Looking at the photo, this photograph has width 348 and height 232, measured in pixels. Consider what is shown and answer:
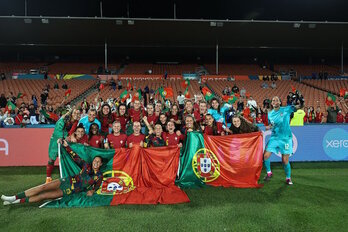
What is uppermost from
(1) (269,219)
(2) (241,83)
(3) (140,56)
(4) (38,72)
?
(3) (140,56)

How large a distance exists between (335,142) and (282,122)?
3359 millimetres

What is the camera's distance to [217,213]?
4.38 metres

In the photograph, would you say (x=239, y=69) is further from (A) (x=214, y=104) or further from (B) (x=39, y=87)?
(A) (x=214, y=104)

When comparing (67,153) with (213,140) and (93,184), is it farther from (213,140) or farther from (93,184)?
(213,140)

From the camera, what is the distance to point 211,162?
6082 mm

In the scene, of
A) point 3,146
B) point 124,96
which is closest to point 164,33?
point 124,96

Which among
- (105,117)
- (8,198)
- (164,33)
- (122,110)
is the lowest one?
(8,198)

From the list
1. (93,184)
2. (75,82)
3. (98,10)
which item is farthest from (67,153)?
(98,10)

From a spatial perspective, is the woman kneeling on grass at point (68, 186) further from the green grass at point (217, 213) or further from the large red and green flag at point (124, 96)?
the large red and green flag at point (124, 96)

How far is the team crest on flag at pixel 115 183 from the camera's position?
529cm

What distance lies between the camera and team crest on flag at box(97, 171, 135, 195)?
5293 mm

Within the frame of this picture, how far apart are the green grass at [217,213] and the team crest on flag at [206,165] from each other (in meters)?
0.39

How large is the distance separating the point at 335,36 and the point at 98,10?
76.5 ft

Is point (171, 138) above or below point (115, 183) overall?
above
